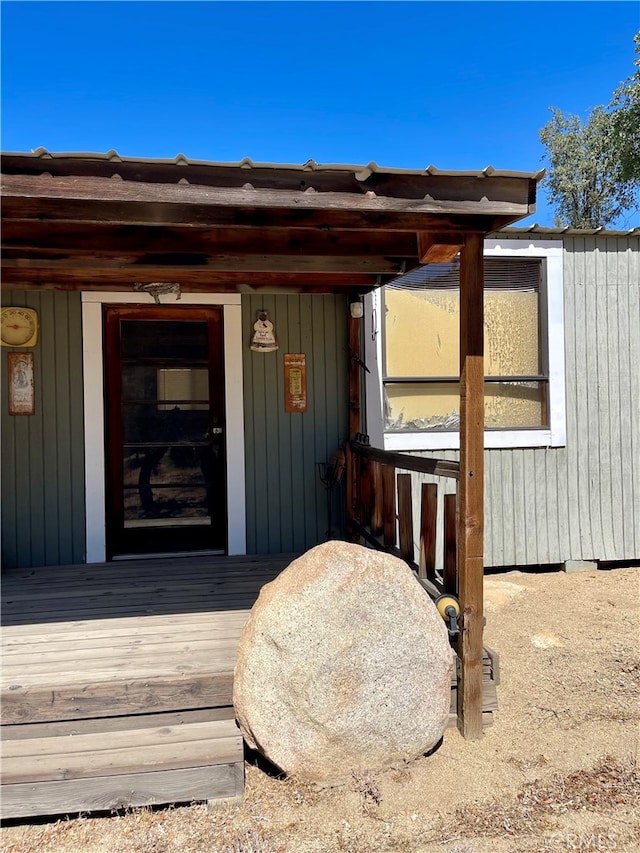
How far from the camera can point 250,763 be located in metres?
2.42

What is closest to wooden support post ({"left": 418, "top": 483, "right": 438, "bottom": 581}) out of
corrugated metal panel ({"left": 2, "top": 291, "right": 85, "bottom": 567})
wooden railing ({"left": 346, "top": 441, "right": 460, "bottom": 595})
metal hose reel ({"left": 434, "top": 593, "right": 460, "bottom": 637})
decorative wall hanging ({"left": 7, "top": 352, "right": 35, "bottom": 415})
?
wooden railing ({"left": 346, "top": 441, "right": 460, "bottom": 595})

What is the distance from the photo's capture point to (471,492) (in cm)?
254

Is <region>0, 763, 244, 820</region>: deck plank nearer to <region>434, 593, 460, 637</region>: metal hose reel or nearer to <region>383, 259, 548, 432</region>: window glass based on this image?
<region>434, 593, 460, 637</region>: metal hose reel

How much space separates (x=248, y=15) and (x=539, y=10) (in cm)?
342

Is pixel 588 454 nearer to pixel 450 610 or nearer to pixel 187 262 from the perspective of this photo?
pixel 450 610

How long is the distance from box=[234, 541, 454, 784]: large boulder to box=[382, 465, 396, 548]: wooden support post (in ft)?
3.89

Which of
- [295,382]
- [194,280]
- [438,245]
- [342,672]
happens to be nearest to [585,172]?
[295,382]

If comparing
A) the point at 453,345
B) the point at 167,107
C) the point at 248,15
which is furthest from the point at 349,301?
the point at 167,107

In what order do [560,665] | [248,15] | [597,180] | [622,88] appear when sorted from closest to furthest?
1. [560,665]
2. [248,15]
3. [622,88]
4. [597,180]

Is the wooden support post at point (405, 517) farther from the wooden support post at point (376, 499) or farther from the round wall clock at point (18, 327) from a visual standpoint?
the round wall clock at point (18, 327)

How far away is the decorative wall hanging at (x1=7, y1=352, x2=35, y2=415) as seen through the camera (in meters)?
4.16

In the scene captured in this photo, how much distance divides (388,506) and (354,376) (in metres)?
1.24

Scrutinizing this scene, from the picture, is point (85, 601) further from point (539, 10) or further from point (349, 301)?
point (539, 10)

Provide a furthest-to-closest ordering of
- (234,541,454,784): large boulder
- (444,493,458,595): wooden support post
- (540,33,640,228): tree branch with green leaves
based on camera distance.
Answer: (540,33,640,228): tree branch with green leaves
(444,493,458,595): wooden support post
(234,541,454,784): large boulder
